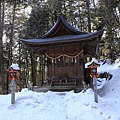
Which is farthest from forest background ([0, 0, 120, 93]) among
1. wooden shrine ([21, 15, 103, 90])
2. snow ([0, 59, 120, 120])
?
snow ([0, 59, 120, 120])

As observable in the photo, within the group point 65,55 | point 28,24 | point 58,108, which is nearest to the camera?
point 58,108

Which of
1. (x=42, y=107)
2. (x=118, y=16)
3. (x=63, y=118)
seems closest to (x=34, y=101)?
(x=42, y=107)

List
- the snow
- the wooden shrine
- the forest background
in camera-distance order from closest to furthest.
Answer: the snow, the wooden shrine, the forest background

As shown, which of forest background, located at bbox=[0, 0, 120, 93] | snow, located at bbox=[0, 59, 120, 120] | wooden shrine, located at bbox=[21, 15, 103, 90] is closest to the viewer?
snow, located at bbox=[0, 59, 120, 120]

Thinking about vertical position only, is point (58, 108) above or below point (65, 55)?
below

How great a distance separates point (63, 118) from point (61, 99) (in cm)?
203

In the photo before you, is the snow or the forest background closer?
the snow

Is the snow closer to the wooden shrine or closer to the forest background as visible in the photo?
the wooden shrine

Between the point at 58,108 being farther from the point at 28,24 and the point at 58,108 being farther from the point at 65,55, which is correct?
the point at 28,24

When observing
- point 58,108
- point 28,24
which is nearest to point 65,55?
point 58,108

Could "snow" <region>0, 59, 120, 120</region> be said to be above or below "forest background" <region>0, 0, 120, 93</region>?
below

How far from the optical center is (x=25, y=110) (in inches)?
312

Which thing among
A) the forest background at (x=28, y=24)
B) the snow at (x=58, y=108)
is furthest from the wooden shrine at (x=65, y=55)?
the forest background at (x=28, y=24)

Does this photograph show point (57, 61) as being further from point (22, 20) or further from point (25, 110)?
point (22, 20)
